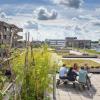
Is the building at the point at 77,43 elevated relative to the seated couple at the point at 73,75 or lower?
lower

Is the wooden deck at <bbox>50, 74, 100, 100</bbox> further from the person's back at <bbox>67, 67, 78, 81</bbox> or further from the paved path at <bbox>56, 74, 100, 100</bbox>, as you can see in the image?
the person's back at <bbox>67, 67, 78, 81</bbox>

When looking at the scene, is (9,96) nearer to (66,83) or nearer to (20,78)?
(20,78)

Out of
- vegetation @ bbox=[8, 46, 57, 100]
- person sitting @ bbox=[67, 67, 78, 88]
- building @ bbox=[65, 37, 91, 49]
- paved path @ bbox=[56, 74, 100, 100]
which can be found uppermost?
vegetation @ bbox=[8, 46, 57, 100]

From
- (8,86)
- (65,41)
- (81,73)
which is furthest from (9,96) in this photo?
(65,41)

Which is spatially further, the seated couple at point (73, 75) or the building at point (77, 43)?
the building at point (77, 43)

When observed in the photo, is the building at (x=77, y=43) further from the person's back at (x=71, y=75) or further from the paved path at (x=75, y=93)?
the paved path at (x=75, y=93)

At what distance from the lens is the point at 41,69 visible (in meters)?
10.6

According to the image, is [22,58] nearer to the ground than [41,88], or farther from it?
farther from it

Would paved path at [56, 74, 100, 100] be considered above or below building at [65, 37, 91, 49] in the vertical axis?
above

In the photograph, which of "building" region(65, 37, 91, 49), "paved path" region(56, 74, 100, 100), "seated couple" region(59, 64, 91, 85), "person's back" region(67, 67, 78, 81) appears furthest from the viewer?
"building" region(65, 37, 91, 49)

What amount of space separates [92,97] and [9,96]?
5.51 metres

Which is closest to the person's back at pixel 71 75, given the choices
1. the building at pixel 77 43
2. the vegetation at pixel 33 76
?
the vegetation at pixel 33 76

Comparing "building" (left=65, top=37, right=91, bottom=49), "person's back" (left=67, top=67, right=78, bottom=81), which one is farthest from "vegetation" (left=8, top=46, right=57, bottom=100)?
"building" (left=65, top=37, right=91, bottom=49)

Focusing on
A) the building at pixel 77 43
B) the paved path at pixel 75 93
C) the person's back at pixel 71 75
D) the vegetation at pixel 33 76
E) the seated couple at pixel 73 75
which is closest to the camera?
the vegetation at pixel 33 76
